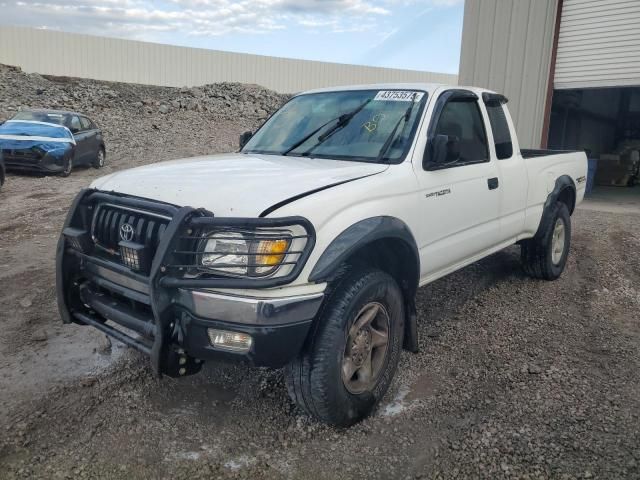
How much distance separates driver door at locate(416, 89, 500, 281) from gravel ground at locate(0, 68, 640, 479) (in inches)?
29.1

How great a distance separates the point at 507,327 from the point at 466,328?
35cm

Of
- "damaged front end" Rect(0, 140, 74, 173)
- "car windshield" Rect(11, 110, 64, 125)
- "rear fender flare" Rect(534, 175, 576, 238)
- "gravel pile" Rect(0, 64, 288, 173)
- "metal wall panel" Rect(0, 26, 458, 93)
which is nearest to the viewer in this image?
"rear fender flare" Rect(534, 175, 576, 238)

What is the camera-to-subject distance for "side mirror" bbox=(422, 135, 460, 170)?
361 centimetres

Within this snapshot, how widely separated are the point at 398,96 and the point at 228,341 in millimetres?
2270

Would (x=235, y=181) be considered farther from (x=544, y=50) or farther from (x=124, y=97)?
(x=124, y=97)

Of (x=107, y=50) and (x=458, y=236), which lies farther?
(x=107, y=50)

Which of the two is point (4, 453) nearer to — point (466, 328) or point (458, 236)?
point (458, 236)

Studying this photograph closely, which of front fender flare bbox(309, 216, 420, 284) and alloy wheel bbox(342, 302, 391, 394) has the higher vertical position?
front fender flare bbox(309, 216, 420, 284)

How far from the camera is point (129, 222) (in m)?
2.98

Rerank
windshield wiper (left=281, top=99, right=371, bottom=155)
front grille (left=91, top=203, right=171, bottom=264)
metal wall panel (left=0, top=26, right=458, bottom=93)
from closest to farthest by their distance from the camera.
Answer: front grille (left=91, top=203, right=171, bottom=264) < windshield wiper (left=281, top=99, right=371, bottom=155) < metal wall panel (left=0, top=26, right=458, bottom=93)

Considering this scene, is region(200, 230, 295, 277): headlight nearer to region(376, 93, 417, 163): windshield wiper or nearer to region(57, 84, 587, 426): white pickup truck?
region(57, 84, 587, 426): white pickup truck

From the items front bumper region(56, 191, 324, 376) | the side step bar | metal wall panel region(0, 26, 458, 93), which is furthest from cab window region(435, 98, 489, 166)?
metal wall panel region(0, 26, 458, 93)

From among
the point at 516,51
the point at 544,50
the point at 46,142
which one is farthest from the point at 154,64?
the point at 544,50

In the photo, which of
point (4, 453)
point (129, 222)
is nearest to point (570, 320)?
point (129, 222)
